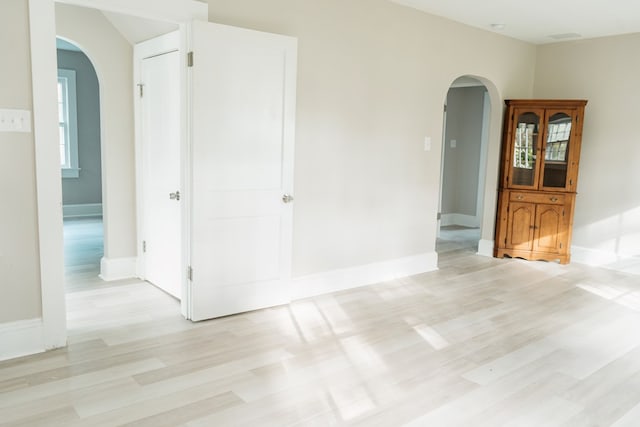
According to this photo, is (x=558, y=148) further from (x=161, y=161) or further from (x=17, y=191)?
(x=17, y=191)

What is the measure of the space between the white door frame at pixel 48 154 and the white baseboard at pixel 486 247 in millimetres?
4596

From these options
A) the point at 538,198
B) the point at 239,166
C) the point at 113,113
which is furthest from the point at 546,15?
the point at 113,113

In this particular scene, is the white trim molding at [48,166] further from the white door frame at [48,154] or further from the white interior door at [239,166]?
the white interior door at [239,166]

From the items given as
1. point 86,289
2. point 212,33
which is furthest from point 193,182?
point 86,289

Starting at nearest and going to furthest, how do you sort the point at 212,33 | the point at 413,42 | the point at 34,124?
the point at 34,124 < the point at 212,33 < the point at 413,42

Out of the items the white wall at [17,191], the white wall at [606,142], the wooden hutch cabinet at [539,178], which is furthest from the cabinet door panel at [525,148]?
the white wall at [17,191]

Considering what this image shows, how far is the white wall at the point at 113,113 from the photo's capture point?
4.21 meters

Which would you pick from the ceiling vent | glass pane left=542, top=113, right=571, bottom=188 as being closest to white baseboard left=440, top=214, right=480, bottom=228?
glass pane left=542, top=113, right=571, bottom=188

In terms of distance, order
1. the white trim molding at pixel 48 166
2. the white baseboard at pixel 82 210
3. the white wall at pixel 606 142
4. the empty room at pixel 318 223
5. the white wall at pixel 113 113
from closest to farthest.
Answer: the empty room at pixel 318 223 < the white trim molding at pixel 48 166 < the white wall at pixel 113 113 < the white wall at pixel 606 142 < the white baseboard at pixel 82 210

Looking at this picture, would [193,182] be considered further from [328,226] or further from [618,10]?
[618,10]

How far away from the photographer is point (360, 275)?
472 centimetres

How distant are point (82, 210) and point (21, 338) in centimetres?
603

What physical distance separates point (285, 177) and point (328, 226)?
2.31ft

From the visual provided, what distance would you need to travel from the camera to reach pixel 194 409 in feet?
8.12
